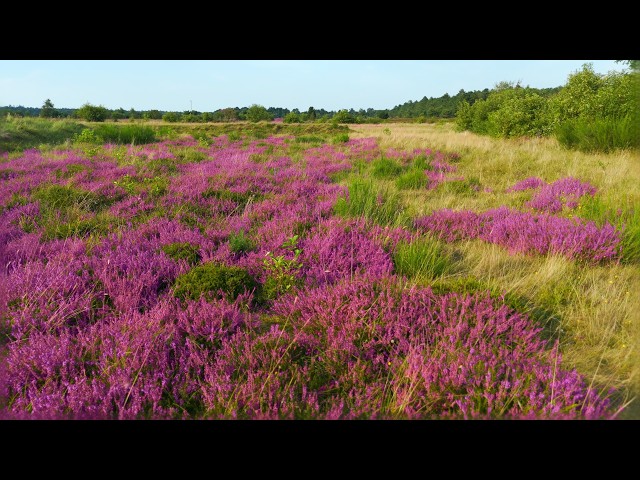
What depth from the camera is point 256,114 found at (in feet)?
152

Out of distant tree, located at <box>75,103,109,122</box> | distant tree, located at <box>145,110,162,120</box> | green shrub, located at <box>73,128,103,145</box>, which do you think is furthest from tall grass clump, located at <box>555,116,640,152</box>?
distant tree, located at <box>145,110,162,120</box>

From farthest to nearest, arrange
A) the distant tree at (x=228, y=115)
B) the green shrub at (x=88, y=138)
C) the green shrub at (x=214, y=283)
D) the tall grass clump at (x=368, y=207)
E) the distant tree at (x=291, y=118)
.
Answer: the distant tree at (x=291, y=118)
the distant tree at (x=228, y=115)
the green shrub at (x=88, y=138)
the tall grass clump at (x=368, y=207)
the green shrub at (x=214, y=283)

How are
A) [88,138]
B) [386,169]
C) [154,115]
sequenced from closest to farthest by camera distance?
1. [386,169]
2. [88,138]
3. [154,115]

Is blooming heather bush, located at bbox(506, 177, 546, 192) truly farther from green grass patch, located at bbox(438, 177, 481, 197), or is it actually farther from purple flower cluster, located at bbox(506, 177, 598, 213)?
green grass patch, located at bbox(438, 177, 481, 197)

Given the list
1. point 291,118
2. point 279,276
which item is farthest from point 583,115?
point 291,118

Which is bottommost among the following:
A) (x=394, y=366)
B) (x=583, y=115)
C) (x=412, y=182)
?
(x=394, y=366)

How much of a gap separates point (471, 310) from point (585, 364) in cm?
84

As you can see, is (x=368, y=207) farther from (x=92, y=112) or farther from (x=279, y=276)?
(x=92, y=112)

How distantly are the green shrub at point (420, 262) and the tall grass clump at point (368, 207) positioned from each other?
1242mm

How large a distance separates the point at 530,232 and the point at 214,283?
13.3 ft

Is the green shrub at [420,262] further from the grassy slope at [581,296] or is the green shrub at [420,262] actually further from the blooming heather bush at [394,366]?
the blooming heather bush at [394,366]

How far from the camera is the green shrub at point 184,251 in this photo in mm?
4117

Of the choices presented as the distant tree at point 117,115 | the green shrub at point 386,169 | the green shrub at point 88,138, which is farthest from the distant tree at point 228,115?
the green shrub at point 386,169
